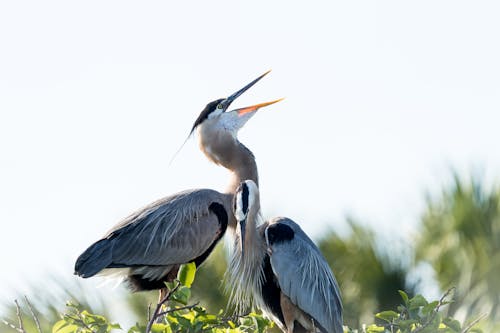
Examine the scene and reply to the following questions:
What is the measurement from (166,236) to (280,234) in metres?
0.81

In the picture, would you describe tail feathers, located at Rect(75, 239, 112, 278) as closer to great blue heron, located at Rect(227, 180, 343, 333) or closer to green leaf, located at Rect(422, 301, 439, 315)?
Result: great blue heron, located at Rect(227, 180, 343, 333)

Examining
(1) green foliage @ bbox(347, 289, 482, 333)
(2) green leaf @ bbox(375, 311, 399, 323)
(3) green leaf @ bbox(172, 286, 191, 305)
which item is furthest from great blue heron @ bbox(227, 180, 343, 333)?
(3) green leaf @ bbox(172, 286, 191, 305)

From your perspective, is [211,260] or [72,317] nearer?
[72,317]

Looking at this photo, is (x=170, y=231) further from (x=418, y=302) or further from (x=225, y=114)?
(x=418, y=302)

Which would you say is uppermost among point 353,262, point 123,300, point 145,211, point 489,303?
point 145,211

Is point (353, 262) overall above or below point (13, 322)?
below

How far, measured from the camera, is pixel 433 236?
691 centimetres

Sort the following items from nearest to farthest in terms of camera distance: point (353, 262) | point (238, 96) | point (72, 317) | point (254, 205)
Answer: point (72, 317) < point (254, 205) < point (353, 262) < point (238, 96)

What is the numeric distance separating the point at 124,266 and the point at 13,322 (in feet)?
2.47

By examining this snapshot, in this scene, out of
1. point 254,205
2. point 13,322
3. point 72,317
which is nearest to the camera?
point 72,317

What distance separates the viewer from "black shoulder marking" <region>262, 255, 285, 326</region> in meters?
6.01

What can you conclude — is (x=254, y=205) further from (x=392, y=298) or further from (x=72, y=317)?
(x=72, y=317)

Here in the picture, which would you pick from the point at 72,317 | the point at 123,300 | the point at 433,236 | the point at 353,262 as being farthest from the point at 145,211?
the point at 72,317

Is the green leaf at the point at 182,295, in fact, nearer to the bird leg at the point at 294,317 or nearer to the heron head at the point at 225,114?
the bird leg at the point at 294,317
